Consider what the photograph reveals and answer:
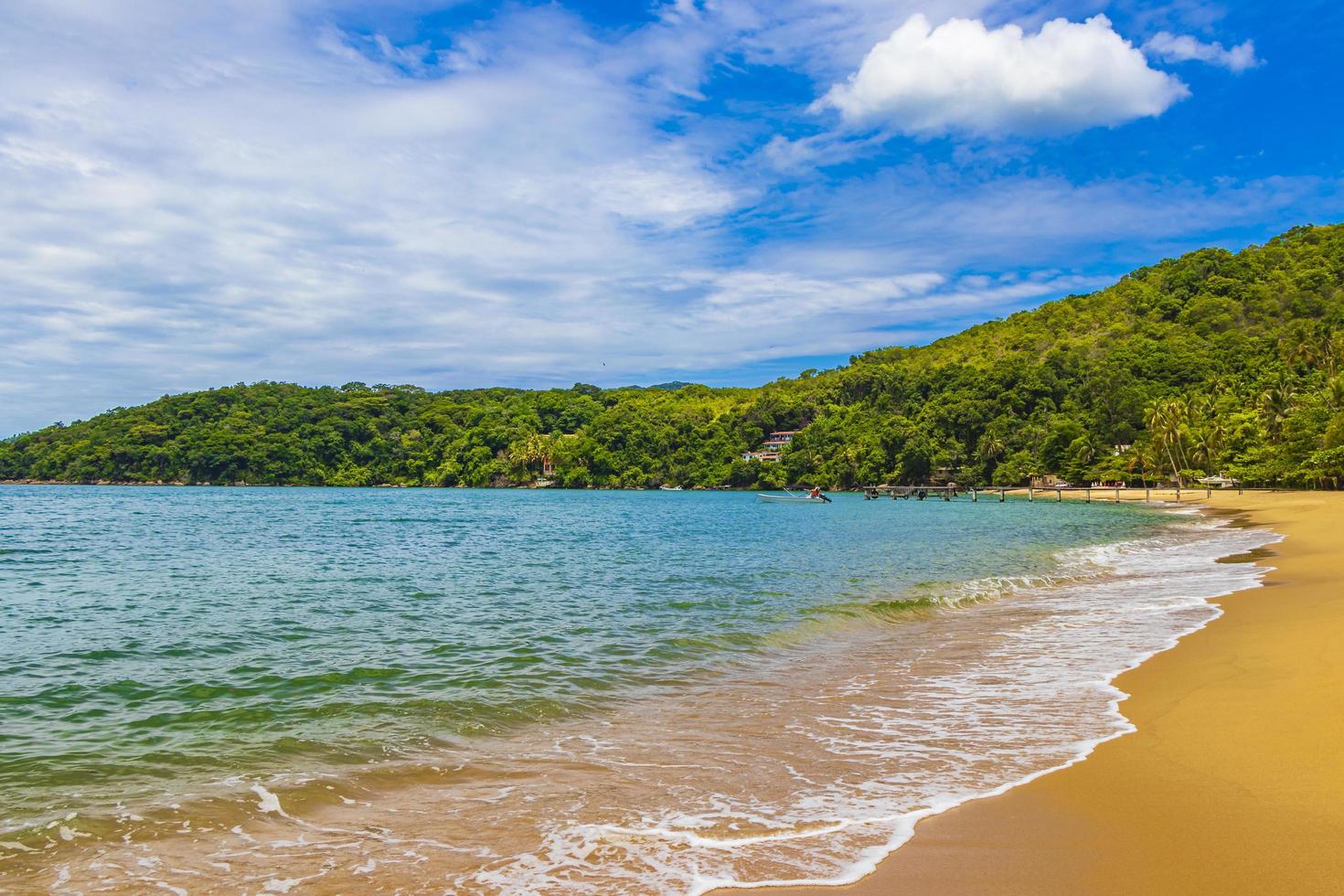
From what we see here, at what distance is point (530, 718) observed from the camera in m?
7.95

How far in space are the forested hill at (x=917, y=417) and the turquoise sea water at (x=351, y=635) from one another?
67883 millimetres

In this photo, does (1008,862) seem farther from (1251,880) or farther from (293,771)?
(293,771)

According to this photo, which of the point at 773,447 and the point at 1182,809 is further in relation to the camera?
the point at 773,447

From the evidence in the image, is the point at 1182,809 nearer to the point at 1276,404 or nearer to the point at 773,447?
the point at 1276,404

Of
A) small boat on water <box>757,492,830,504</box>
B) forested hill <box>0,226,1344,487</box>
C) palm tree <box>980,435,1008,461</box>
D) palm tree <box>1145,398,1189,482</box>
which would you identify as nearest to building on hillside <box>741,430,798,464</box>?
forested hill <box>0,226,1344,487</box>

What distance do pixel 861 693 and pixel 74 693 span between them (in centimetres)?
825

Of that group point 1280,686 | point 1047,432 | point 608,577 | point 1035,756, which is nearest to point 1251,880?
point 1035,756

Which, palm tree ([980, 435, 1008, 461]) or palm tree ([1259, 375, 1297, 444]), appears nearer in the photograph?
palm tree ([1259, 375, 1297, 444])

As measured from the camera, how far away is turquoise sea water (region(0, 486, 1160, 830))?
704 centimetres

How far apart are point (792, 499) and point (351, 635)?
9010 centimetres

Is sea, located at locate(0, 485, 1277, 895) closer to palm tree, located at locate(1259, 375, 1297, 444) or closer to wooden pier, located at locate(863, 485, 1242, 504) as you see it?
palm tree, located at locate(1259, 375, 1297, 444)

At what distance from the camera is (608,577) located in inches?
777

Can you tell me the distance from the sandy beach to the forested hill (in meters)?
75.5

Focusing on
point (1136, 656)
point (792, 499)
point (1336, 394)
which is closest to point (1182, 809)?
point (1136, 656)
